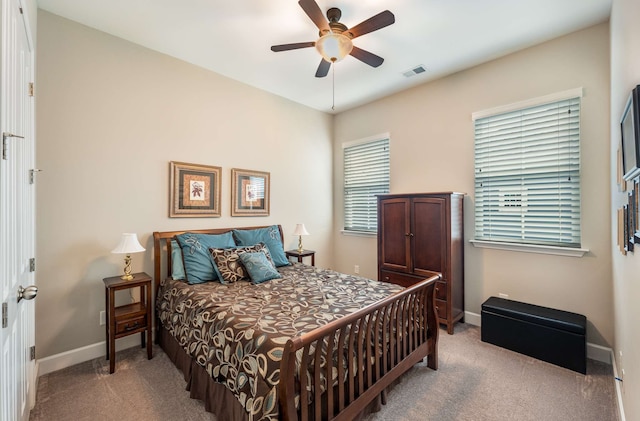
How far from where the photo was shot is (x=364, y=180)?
474 centimetres

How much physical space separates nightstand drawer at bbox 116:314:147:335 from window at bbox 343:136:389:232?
3204 mm

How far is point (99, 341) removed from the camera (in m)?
2.75

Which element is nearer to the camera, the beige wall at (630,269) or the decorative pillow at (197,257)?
the beige wall at (630,269)

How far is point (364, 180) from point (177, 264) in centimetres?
305

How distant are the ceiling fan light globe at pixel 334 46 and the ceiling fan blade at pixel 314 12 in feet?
0.28

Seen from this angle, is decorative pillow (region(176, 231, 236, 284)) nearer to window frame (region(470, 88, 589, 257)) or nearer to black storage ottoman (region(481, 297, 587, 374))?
black storage ottoman (region(481, 297, 587, 374))

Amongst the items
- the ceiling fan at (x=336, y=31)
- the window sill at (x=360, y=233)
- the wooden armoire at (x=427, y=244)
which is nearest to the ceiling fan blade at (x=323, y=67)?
the ceiling fan at (x=336, y=31)

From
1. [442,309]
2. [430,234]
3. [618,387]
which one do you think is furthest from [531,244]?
[618,387]

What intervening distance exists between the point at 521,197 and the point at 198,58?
156 inches

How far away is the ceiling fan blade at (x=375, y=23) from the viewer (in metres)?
2.04

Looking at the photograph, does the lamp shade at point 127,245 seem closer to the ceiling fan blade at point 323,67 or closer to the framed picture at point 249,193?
the framed picture at point 249,193

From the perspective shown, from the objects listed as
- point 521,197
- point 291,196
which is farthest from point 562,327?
point 291,196

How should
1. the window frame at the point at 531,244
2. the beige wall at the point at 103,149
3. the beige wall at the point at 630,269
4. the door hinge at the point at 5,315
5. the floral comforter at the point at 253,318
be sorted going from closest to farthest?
the door hinge at the point at 5,315, the beige wall at the point at 630,269, the floral comforter at the point at 253,318, the beige wall at the point at 103,149, the window frame at the point at 531,244

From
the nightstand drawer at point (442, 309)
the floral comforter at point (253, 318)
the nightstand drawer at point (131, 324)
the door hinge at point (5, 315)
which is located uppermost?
the door hinge at point (5, 315)
